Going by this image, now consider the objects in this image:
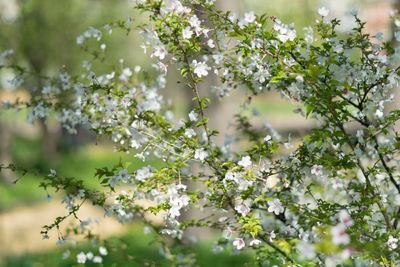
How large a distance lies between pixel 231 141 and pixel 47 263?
3309 mm

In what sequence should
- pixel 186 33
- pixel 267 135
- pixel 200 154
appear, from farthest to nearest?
pixel 267 135 → pixel 200 154 → pixel 186 33

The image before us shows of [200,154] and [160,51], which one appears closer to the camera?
[160,51]

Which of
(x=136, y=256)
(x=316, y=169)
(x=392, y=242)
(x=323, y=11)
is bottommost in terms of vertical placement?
(x=392, y=242)

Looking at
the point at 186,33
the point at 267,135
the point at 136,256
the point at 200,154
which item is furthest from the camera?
the point at 136,256

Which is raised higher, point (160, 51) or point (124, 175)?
point (160, 51)

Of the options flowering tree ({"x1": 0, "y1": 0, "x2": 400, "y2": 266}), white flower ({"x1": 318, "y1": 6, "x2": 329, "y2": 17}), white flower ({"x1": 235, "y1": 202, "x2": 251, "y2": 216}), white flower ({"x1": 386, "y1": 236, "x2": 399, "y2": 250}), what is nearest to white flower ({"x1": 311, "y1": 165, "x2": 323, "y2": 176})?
flowering tree ({"x1": 0, "y1": 0, "x2": 400, "y2": 266})

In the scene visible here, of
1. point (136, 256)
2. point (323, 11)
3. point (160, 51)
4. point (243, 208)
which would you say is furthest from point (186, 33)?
point (136, 256)

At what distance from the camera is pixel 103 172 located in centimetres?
250

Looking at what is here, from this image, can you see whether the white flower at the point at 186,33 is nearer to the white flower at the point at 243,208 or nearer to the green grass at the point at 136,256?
the white flower at the point at 243,208

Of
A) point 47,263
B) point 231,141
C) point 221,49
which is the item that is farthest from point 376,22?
point 47,263

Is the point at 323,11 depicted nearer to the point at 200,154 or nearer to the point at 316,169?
the point at 316,169

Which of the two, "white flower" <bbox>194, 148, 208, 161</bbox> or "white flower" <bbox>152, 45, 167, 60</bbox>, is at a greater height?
"white flower" <bbox>152, 45, 167, 60</bbox>

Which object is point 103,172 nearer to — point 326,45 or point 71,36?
point 326,45

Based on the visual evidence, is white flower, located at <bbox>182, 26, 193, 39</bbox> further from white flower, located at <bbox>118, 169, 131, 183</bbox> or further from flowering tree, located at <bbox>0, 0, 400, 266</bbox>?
white flower, located at <bbox>118, 169, 131, 183</bbox>
